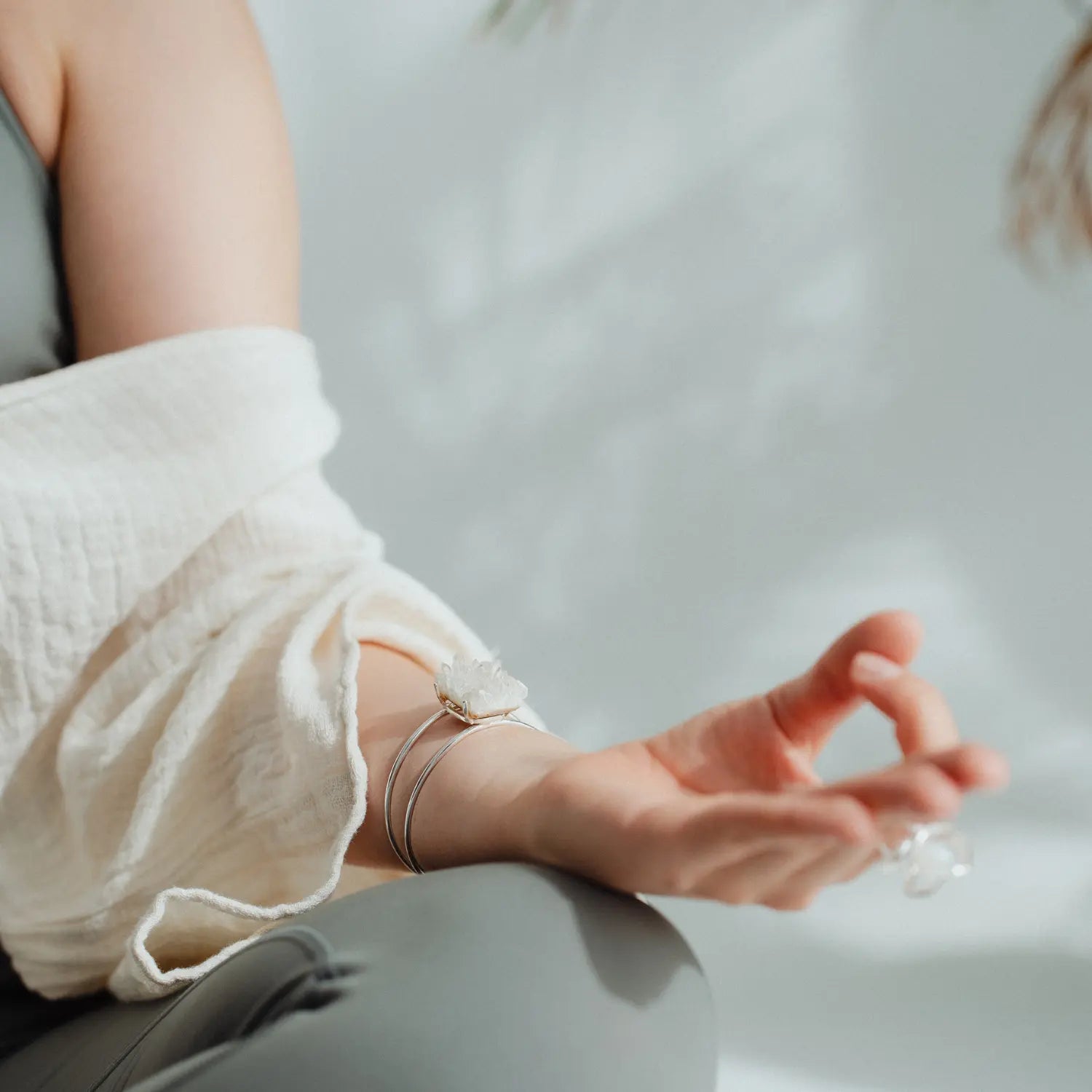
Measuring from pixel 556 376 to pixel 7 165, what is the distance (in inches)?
17.7

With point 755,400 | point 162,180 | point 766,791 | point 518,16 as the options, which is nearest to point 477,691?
point 766,791

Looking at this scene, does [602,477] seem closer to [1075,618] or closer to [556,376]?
[556,376]

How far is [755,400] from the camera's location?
0.86 meters

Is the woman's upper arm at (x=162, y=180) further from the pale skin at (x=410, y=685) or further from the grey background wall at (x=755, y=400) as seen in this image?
the grey background wall at (x=755, y=400)

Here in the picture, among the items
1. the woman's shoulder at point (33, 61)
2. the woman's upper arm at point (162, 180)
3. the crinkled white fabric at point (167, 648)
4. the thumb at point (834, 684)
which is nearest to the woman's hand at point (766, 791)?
the thumb at point (834, 684)

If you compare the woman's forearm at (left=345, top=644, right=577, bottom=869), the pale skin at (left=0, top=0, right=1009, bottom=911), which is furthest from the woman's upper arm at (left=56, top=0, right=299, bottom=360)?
the woman's forearm at (left=345, top=644, right=577, bottom=869)

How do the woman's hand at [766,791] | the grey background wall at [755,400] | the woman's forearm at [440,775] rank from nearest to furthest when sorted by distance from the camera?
the woman's hand at [766,791]
the woman's forearm at [440,775]
the grey background wall at [755,400]

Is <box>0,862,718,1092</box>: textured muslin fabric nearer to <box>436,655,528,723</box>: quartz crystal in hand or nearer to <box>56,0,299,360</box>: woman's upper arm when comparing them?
<box>436,655,528,723</box>: quartz crystal in hand

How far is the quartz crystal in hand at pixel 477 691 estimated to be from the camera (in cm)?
45

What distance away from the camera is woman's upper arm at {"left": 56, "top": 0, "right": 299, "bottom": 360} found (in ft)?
1.83

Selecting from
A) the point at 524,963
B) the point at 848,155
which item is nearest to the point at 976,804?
the point at 848,155

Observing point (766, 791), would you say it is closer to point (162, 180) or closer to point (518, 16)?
point (162, 180)

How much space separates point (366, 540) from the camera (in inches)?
22.2

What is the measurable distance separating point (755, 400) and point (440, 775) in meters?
0.51
